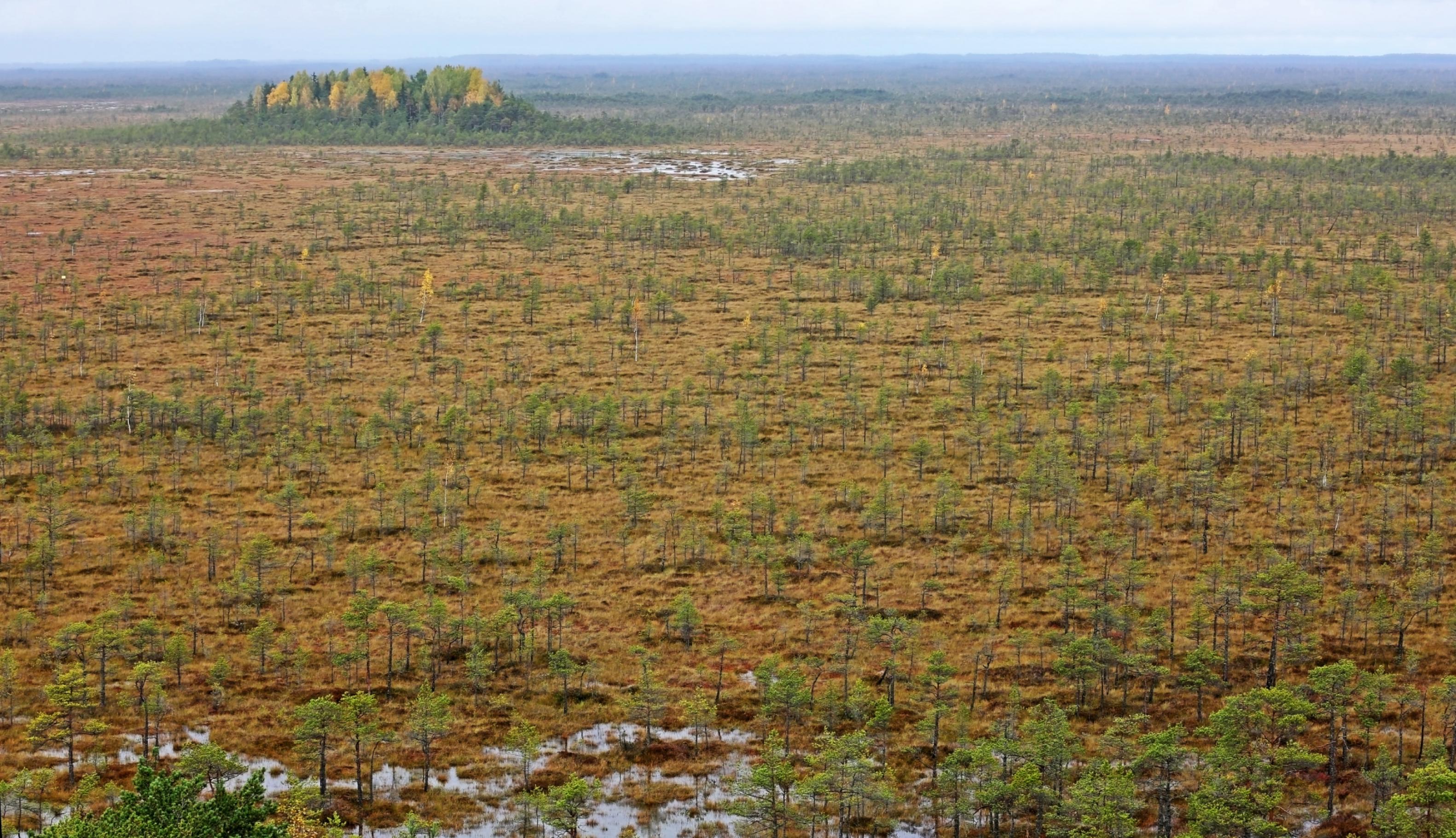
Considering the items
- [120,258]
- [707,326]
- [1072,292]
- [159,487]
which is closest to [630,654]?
[159,487]

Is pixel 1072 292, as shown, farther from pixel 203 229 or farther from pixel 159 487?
pixel 203 229

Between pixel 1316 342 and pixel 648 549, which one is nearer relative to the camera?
pixel 648 549

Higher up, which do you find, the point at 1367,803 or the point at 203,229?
the point at 203,229

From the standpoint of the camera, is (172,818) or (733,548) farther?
(733,548)

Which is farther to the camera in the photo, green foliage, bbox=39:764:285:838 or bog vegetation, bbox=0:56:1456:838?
bog vegetation, bbox=0:56:1456:838

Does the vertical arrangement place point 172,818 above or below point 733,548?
above

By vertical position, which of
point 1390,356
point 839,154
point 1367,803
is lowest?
point 1367,803

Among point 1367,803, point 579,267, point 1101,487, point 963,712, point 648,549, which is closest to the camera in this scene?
point 1367,803

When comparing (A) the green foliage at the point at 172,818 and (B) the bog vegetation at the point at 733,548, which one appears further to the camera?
(B) the bog vegetation at the point at 733,548
